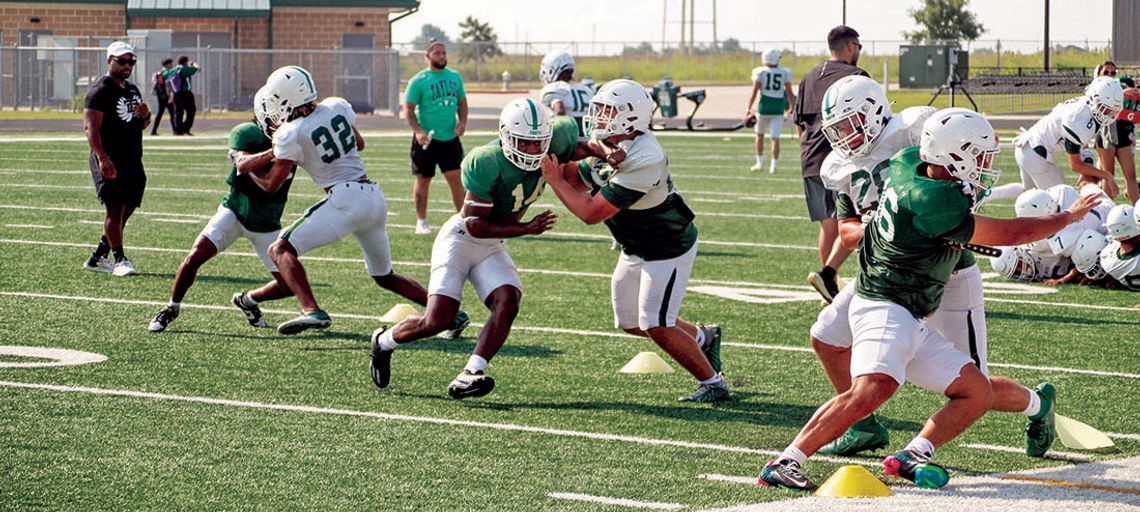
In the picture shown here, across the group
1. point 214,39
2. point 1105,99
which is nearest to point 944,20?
point 214,39

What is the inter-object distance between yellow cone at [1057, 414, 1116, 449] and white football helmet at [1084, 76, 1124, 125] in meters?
5.41

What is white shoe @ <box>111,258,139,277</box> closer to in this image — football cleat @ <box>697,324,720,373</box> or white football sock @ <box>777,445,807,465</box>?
football cleat @ <box>697,324,720,373</box>

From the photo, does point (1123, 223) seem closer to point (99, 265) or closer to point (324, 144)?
point (324, 144)

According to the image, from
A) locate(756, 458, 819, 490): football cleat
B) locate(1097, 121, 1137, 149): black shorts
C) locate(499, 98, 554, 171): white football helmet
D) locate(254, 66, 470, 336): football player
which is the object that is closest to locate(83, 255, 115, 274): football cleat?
locate(254, 66, 470, 336): football player

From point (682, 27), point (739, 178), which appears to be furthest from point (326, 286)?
point (682, 27)

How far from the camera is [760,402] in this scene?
7336 mm

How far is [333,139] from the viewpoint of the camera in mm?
8609

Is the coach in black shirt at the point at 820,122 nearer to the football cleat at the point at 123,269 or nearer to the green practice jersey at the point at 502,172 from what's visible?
the green practice jersey at the point at 502,172

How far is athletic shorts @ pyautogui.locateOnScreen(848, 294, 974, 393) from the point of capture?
18.3ft

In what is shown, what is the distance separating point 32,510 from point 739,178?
16.2 meters

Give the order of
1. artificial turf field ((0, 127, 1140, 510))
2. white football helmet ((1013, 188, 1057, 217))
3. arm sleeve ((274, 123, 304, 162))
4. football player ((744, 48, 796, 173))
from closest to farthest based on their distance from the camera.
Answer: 1. artificial turf field ((0, 127, 1140, 510))
2. arm sleeve ((274, 123, 304, 162))
3. white football helmet ((1013, 188, 1057, 217))
4. football player ((744, 48, 796, 173))

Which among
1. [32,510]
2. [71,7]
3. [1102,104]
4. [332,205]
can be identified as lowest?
[32,510]

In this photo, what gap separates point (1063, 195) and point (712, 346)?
457 centimetres

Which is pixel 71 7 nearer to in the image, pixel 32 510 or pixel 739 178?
pixel 739 178
